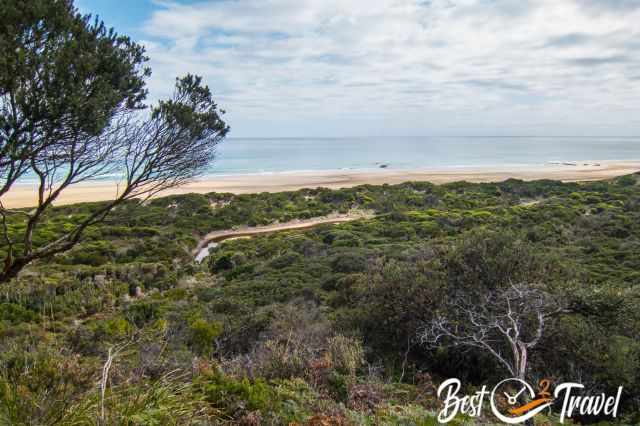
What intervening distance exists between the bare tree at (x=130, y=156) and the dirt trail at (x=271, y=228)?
727 inches

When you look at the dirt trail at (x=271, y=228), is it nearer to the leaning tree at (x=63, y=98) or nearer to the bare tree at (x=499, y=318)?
the leaning tree at (x=63, y=98)

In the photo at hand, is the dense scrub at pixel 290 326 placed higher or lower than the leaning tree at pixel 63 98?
lower

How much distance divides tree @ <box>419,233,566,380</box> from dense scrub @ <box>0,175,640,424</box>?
48 mm

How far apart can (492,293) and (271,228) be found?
24893mm

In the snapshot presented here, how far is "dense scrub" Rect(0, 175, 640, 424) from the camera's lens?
378 cm

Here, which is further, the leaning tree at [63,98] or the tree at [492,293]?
the tree at [492,293]

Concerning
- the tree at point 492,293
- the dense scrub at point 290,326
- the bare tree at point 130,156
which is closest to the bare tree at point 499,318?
the tree at point 492,293

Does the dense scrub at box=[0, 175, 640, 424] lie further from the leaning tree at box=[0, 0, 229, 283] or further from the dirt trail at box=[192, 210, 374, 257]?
the dirt trail at box=[192, 210, 374, 257]

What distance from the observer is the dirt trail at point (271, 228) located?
27953 mm

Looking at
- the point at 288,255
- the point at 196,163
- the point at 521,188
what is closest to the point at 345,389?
the point at 196,163

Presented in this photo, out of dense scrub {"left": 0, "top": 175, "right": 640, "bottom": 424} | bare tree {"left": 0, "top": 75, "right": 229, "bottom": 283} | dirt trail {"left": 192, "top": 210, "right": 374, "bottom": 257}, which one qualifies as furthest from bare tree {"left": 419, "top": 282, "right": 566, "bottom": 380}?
dirt trail {"left": 192, "top": 210, "right": 374, "bottom": 257}

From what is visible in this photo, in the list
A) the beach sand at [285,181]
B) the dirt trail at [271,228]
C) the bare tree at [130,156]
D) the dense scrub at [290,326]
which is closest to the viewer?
the dense scrub at [290,326]

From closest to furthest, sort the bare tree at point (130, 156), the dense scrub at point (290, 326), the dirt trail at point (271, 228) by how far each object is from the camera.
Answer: the dense scrub at point (290, 326), the bare tree at point (130, 156), the dirt trail at point (271, 228)

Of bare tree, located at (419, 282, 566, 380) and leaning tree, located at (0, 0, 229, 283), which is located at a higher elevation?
leaning tree, located at (0, 0, 229, 283)
